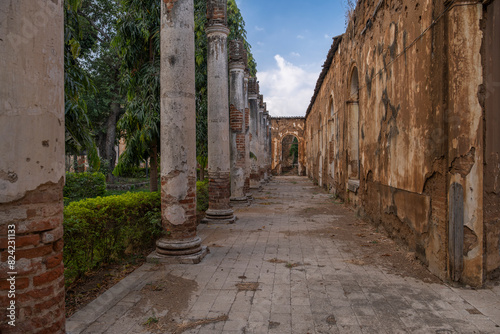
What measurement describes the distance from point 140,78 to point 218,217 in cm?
359

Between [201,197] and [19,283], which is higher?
[19,283]

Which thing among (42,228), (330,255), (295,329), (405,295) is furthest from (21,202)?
(330,255)

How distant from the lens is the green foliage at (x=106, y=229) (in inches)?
148

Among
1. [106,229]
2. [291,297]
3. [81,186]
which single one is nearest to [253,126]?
[81,186]

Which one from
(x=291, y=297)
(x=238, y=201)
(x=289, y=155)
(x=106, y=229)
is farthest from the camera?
(x=289, y=155)

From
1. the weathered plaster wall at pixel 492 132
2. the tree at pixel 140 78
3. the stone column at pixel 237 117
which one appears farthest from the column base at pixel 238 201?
the weathered plaster wall at pixel 492 132

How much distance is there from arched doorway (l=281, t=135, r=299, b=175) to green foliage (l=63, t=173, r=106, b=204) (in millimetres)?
28431

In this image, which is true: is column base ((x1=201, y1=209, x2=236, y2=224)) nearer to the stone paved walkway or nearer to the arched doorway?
the stone paved walkway

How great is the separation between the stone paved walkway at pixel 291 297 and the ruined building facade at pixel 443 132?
448 mm

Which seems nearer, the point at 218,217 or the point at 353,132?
the point at 218,217

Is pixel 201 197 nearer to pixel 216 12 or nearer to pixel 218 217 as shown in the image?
pixel 218 217

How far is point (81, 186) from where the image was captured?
43.4ft

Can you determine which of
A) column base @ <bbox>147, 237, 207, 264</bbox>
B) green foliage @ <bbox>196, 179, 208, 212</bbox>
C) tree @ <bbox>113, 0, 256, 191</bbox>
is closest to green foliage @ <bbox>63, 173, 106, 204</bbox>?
green foliage @ <bbox>196, 179, 208, 212</bbox>

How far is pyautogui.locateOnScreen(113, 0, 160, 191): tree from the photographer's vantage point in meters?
6.98
